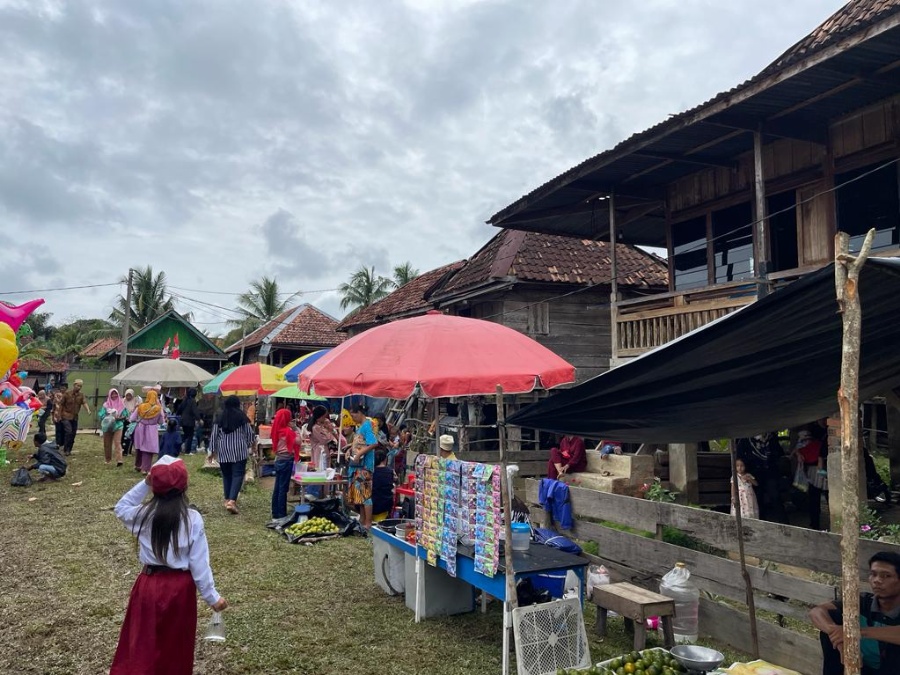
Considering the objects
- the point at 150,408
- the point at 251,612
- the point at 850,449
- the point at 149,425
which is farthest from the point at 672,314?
the point at 149,425

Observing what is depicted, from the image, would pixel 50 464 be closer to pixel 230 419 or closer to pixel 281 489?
pixel 230 419

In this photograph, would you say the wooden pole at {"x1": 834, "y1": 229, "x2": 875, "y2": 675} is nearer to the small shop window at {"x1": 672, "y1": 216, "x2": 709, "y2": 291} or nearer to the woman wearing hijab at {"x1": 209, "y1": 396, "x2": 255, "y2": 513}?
the woman wearing hijab at {"x1": 209, "y1": 396, "x2": 255, "y2": 513}

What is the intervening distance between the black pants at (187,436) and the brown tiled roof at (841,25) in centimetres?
1525

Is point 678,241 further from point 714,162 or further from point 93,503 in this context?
point 93,503

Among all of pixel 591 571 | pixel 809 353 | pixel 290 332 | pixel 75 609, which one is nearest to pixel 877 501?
pixel 591 571

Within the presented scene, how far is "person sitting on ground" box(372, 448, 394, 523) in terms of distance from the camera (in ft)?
28.9

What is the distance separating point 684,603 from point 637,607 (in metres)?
0.67

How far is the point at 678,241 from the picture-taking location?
1164 cm

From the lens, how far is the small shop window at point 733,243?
1025cm

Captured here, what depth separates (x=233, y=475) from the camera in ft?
32.6

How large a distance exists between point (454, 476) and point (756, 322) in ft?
9.45

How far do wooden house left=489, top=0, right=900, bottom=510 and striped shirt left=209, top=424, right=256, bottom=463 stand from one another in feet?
19.5

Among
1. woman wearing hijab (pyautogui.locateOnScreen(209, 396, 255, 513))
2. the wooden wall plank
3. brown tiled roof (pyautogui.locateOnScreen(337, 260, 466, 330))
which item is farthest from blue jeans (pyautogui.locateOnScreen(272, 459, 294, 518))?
brown tiled roof (pyautogui.locateOnScreen(337, 260, 466, 330))

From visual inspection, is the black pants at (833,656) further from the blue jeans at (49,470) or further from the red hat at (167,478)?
the blue jeans at (49,470)
